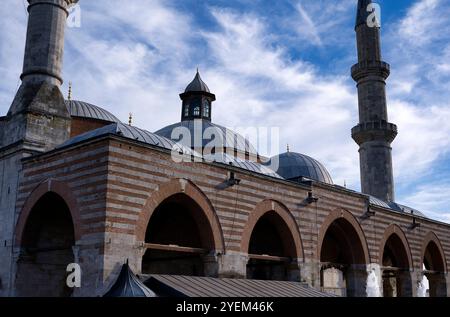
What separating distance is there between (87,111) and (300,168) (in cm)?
1299

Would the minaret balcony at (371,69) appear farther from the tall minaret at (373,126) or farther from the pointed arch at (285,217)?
the pointed arch at (285,217)

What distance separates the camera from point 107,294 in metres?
12.1

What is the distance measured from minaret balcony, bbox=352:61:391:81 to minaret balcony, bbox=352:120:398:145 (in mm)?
2950

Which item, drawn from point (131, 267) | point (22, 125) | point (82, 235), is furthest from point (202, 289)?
point (22, 125)

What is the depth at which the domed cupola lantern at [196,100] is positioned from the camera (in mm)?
32156

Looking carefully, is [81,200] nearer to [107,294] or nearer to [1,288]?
[107,294]

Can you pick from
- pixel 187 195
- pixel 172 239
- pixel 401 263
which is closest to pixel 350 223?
pixel 401 263

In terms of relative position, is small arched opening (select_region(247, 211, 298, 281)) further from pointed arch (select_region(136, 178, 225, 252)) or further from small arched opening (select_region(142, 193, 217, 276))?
pointed arch (select_region(136, 178, 225, 252))

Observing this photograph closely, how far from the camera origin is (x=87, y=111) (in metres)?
25.7

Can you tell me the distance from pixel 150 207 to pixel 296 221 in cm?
640

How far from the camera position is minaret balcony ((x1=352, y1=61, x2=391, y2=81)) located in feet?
101

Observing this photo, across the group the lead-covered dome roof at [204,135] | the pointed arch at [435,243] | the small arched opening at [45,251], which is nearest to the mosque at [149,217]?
the small arched opening at [45,251]

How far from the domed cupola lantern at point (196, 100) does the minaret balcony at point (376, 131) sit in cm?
914

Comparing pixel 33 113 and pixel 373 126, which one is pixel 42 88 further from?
pixel 373 126
